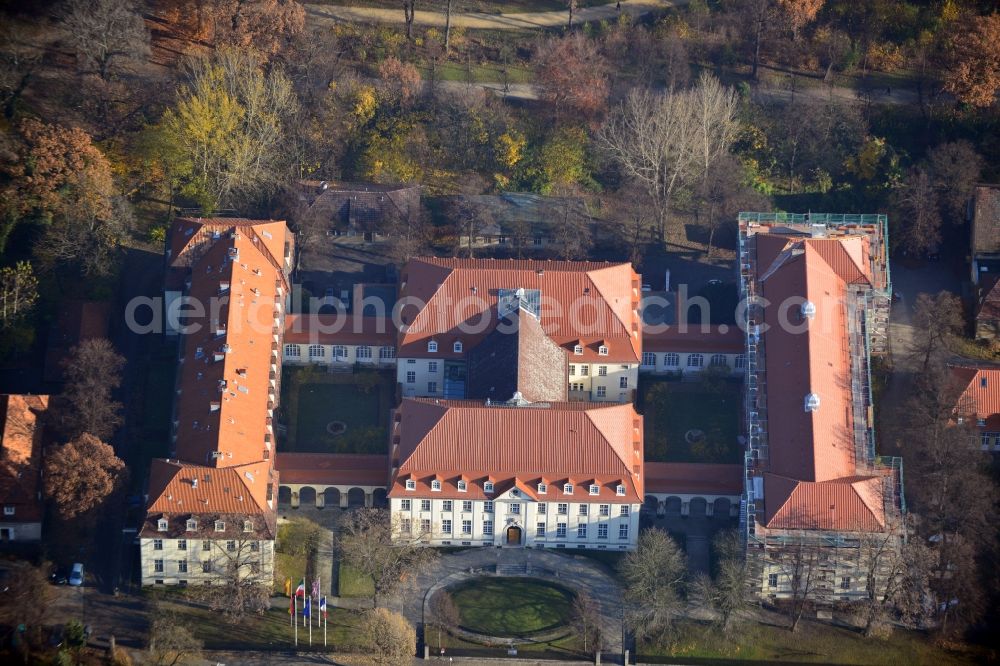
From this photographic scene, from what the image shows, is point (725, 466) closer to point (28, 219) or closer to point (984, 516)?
point (984, 516)

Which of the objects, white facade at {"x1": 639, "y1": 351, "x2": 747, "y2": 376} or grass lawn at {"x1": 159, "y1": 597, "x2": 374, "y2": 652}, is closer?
grass lawn at {"x1": 159, "y1": 597, "x2": 374, "y2": 652}

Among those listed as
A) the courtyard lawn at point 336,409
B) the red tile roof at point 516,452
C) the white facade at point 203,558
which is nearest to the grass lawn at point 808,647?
the red tile roof at point 516,452

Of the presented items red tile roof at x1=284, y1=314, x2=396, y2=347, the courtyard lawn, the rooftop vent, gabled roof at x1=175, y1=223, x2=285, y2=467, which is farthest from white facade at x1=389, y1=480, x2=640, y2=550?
the rooftop vent

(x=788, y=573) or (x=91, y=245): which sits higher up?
(x=91, y=245)

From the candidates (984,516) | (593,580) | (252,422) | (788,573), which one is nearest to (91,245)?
(252,422)

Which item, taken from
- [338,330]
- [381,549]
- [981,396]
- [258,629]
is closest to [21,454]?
Result: [258,629]

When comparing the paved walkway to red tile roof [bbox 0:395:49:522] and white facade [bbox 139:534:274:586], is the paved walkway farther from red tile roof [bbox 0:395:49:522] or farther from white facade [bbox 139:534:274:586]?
red tile roof [bbox 0:395:49:522]
